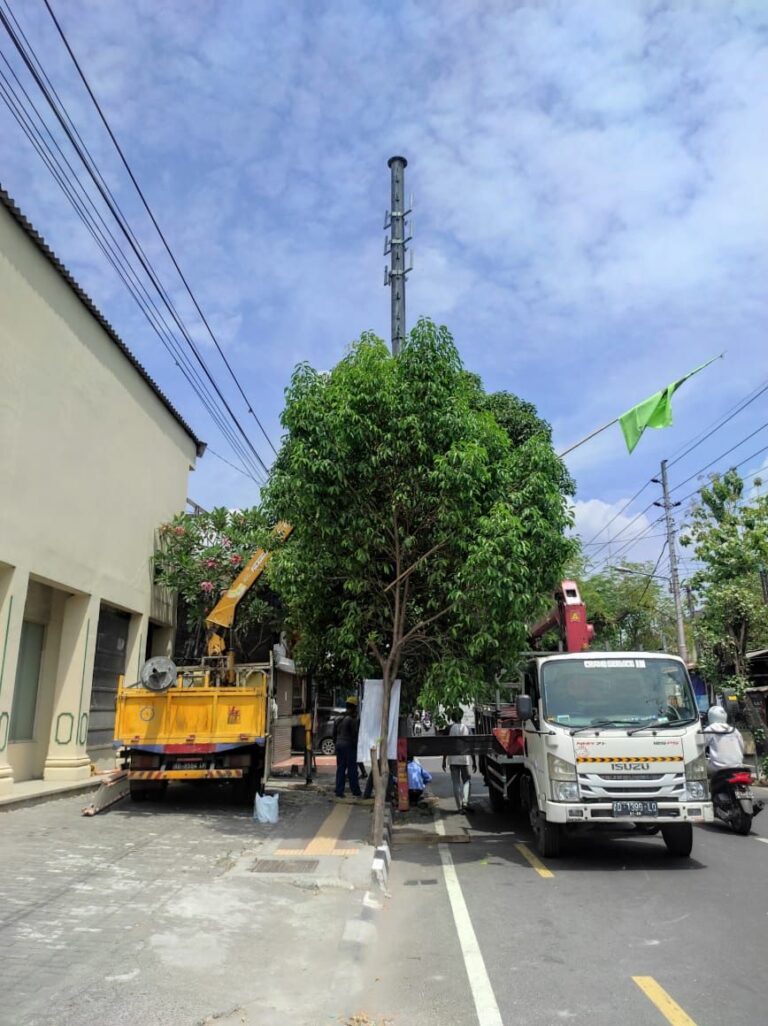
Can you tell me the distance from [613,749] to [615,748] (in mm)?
24

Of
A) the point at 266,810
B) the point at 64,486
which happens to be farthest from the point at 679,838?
the point at 64,486

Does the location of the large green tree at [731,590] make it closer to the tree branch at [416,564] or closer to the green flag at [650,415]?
the green flag at [650,415]

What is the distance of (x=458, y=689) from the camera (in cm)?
955

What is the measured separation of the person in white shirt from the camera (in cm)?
1074

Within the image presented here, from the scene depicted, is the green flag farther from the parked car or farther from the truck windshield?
the parked car

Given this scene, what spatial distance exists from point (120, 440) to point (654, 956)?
1403 cm

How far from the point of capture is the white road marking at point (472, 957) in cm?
456

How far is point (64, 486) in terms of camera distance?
1371cm

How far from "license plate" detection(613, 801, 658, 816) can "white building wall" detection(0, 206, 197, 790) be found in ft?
29.6

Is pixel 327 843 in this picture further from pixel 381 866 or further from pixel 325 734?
pixel 325 734

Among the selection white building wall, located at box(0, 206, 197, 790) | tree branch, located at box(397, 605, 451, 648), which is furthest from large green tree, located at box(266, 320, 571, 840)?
white building wall, located at box(0, 206, 197, 790)

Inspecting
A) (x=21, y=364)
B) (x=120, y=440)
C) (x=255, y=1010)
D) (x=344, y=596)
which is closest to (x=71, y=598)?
(x=120, y=440)

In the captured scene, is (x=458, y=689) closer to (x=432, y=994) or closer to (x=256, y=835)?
(x=256, y=835)

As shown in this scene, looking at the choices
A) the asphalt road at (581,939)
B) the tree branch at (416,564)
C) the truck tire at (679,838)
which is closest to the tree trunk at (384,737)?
the asphalt road at (581,939)
